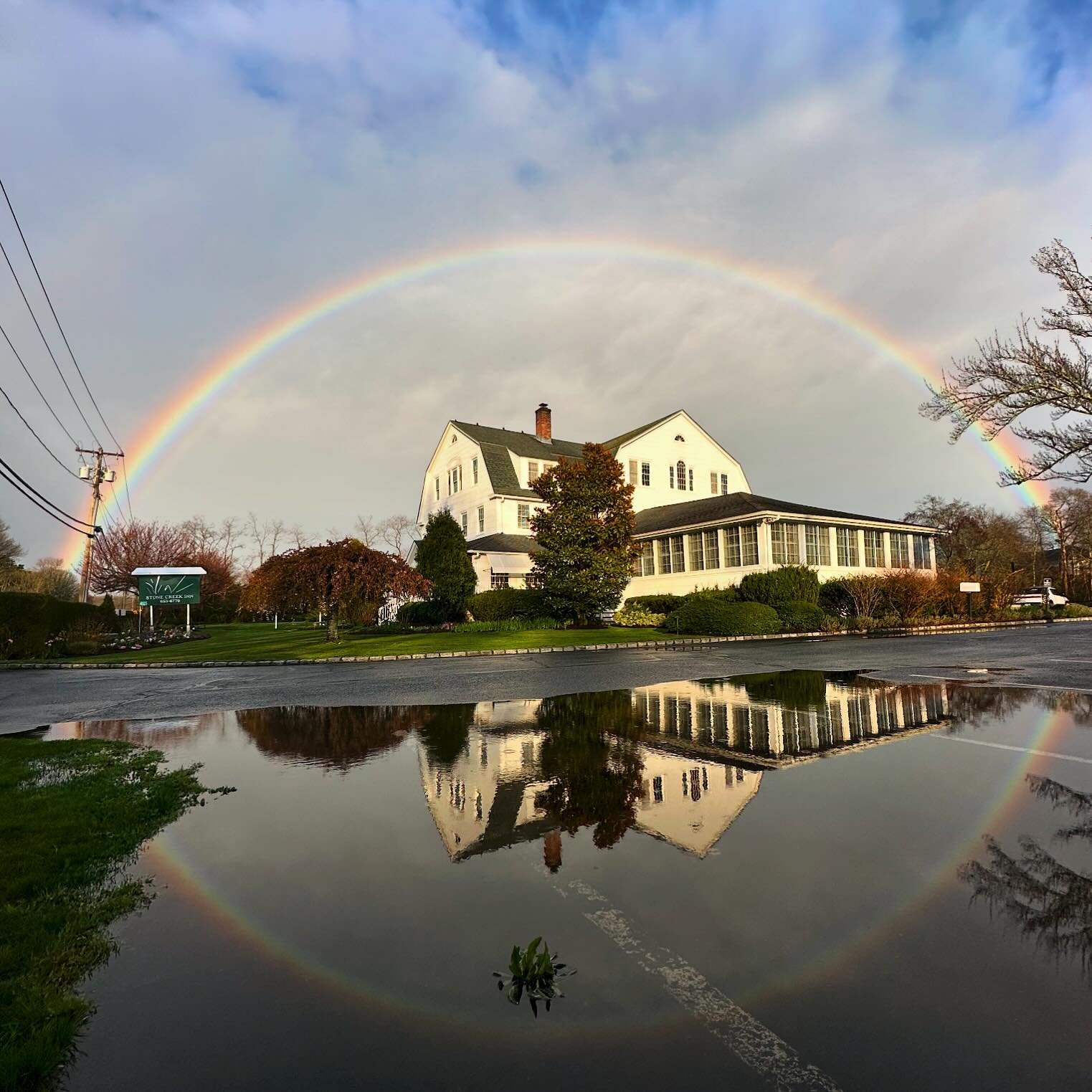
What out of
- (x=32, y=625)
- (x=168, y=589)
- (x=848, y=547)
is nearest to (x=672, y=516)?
(x=848, y=547)

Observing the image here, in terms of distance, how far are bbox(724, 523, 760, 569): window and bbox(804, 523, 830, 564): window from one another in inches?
116

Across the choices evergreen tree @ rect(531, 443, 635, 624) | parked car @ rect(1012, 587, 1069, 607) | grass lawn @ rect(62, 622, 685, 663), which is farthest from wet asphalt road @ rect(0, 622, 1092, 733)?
parked car @ rect(1012, 587, 1069, 607)

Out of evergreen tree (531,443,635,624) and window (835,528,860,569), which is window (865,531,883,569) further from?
evergreen tree (531,443,635,624)

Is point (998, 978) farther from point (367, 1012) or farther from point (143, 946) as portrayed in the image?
point (143, 946)

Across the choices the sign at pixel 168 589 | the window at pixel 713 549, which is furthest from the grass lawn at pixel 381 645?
the sign at pixel 168 589

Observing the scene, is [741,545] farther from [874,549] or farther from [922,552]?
[922,552]

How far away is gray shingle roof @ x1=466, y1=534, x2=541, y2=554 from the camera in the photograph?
134ft

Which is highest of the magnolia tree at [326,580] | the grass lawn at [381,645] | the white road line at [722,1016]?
the magnolia tree at [326,580]

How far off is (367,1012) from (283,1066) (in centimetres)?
40

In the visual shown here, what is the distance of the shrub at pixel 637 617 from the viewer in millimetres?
35719

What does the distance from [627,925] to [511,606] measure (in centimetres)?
3260

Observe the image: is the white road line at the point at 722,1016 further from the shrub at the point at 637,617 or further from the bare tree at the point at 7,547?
the bare tree at the point at 7,547

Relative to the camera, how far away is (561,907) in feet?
12.9

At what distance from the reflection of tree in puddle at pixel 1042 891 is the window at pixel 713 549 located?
32299 millimetres
